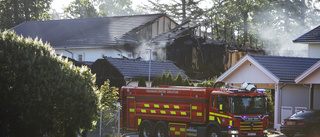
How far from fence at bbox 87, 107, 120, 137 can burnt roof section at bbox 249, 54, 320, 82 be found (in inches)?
413

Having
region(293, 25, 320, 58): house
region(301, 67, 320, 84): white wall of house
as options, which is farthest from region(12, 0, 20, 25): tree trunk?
region(301, 67, 320, 84): white wall of house

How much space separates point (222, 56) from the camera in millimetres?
56812

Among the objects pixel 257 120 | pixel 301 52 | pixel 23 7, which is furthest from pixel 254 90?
pixel 23 7

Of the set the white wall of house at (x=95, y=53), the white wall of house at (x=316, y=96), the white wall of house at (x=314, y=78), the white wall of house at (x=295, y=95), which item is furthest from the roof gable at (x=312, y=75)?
the white wall of house at (x=95, y=53)

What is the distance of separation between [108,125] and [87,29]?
43.2m

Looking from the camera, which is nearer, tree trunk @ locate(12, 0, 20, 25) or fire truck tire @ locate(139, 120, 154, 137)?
fire truck tire @ locate(139, 120, 154, 137)

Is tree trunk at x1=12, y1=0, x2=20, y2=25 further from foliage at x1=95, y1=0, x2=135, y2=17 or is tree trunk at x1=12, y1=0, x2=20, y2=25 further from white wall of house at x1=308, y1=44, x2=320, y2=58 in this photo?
white wall of house at x1=308, y1=44, x2=320, y2=58

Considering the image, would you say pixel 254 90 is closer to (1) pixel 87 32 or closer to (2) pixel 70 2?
(1) pixel 87 32

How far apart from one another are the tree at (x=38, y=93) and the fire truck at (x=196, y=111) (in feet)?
20.1

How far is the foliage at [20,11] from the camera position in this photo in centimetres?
8125

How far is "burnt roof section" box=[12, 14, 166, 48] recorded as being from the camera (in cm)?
6297

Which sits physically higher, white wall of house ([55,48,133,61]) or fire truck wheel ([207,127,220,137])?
white wall of house ([55,48,133,61])

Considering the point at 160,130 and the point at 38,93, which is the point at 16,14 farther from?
the point at 38,93

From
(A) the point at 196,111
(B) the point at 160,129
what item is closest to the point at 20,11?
(B) the point at 160,129
